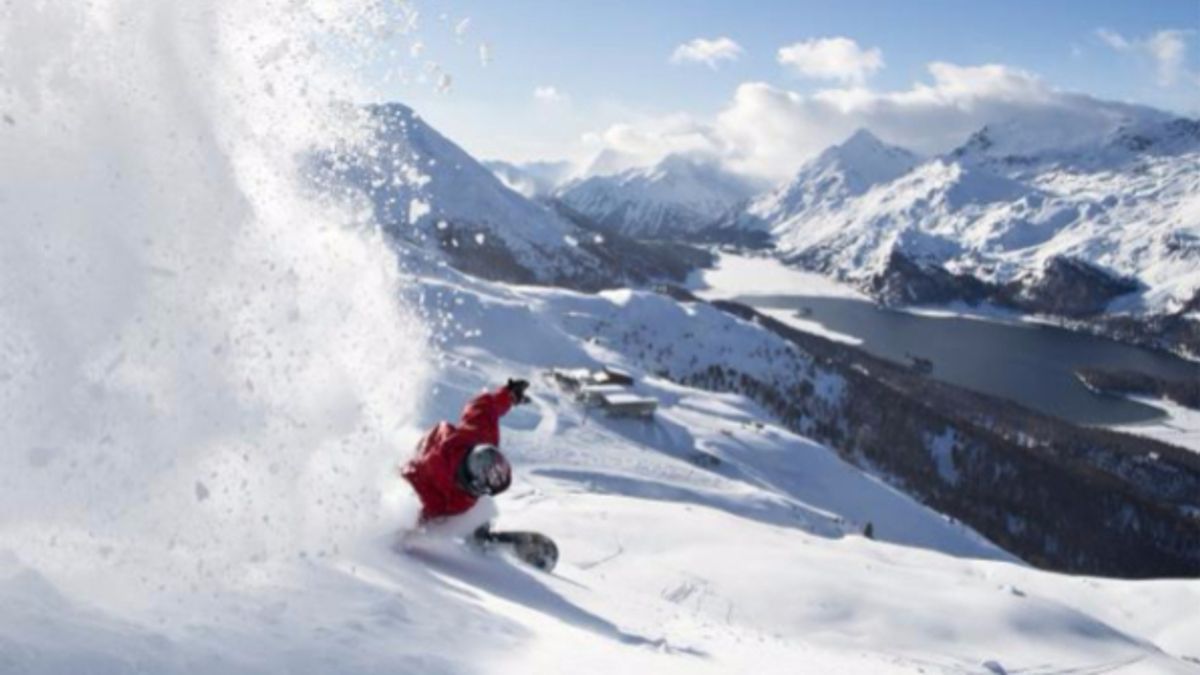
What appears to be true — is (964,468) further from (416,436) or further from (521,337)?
(416,436)

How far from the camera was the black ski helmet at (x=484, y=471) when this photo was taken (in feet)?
36.6

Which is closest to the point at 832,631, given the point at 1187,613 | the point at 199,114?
the point at 199,114

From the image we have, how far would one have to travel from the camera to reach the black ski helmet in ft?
36.6

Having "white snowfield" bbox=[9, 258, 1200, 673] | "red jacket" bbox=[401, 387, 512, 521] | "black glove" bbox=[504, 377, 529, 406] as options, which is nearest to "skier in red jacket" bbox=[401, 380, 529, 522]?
"red jacket" bbox=[401, 387, 512, 521]

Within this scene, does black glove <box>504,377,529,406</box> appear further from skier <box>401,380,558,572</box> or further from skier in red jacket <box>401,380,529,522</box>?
skier in red jacket <box>401,380,529,522</box>

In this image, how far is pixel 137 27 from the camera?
32.6 feet

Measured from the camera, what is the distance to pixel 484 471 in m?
11.2

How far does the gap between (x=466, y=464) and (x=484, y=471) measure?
244 millimetres

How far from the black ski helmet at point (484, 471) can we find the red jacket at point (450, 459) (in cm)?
35

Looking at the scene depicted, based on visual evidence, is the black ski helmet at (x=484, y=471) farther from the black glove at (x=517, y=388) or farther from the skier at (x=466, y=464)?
the black glove at (x=517, y=388)

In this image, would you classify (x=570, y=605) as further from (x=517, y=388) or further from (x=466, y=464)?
(x=517, y=388)

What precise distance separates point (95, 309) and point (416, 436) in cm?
710

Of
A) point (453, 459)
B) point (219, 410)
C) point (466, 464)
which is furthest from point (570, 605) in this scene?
point (219, 410)

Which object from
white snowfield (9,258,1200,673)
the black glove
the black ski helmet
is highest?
the black glove
